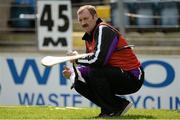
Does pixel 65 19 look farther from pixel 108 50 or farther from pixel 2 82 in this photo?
pixel 108 50

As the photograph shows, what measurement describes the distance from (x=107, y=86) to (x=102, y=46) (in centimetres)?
41

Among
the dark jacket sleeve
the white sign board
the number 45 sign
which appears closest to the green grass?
the dark jacket sleeve

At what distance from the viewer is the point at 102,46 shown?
24.6 ft

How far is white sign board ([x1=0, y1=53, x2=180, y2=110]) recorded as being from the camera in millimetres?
11039

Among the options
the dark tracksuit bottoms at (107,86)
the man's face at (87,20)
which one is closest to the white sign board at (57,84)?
the dark tracksuit bottoms at (107,86)

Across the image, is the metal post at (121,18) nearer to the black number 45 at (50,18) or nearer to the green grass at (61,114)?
the black number 45 at (50,18)

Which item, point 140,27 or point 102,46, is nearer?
point 102,46

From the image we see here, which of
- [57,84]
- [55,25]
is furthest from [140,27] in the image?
[57,84]

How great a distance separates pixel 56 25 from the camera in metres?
11.7

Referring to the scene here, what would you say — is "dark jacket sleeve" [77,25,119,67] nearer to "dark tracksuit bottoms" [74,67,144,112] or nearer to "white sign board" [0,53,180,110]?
"dark tracksuit bottoms" [74,67,144,112]

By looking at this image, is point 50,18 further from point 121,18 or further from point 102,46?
point 102,46

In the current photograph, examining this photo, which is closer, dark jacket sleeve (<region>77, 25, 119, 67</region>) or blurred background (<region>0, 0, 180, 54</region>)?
dark jacket sleeve (<region>77, 25, 119, 67</region>)

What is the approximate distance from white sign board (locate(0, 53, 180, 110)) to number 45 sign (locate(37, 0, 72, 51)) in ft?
1.01

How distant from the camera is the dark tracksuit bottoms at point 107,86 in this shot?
7.49 meters
